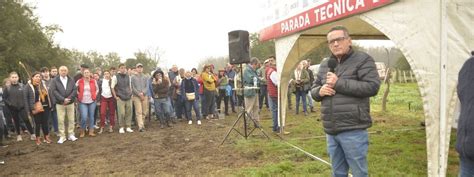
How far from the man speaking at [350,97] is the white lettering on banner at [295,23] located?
3285mm

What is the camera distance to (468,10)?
380 centimetres

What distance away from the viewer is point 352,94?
10.7ft

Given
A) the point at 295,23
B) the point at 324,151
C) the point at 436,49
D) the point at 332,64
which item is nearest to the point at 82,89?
the point at 295,23

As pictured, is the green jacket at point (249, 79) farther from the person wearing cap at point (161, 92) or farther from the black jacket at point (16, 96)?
the black jacket at point (16, 96)

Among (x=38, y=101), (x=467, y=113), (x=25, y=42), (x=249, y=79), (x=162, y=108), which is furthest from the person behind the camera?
(x=25, y=42)

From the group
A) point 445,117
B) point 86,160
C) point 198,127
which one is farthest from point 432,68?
point 198,127

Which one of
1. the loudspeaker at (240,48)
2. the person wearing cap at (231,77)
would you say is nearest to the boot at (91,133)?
the loudspeaker at (240,48)

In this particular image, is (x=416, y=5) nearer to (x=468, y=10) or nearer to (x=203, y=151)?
(x=468, y=10)

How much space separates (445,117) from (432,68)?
51 cm

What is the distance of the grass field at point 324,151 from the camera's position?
543 cm

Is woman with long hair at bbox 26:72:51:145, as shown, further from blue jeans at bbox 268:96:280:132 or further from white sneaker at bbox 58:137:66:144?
blue jeans at bbox 268:96:280:132

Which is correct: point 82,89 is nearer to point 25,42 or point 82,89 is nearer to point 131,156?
point 131,156

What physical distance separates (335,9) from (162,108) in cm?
710

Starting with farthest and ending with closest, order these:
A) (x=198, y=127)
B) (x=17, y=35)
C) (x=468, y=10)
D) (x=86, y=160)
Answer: (x=17, y=35) → (x=198, y=127) → (x=86, y=160) → (x=468, y=10)
